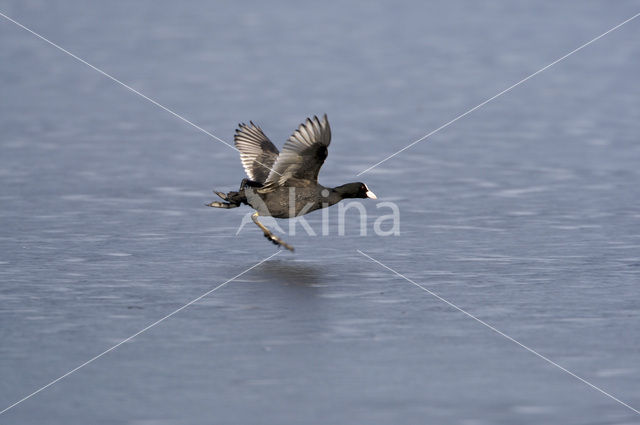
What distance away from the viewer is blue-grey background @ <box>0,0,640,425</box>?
5.85 metres

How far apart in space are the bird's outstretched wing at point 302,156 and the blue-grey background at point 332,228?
606mm

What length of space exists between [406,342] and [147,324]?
1.64 metres

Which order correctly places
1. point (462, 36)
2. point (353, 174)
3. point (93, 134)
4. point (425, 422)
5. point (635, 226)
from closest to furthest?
1. point (425, 422)
2. point (635, 226)
3. point (353, 174)
4. point (93, 134)
5. point (462, 36)

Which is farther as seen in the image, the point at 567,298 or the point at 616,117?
the point at 616,117

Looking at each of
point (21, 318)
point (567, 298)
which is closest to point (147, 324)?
point (21, 318)

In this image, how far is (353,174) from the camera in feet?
38.3

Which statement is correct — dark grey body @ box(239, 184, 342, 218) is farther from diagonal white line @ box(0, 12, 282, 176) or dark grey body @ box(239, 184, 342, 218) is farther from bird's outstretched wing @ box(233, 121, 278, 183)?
bird's outstretched wing @ box(233, 121, 278, 183)

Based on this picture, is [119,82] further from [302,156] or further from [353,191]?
[302,156]

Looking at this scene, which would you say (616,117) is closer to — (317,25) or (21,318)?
(317,25)

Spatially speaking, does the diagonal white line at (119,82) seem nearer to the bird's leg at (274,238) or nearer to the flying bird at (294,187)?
the flying bird at (294,187)

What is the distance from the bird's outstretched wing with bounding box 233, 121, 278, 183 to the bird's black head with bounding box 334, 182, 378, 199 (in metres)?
0.74

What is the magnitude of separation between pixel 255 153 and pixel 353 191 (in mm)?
1176

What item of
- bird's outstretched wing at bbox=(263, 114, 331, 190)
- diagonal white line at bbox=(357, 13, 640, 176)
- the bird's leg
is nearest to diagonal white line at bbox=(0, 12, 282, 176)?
bird's outstretched wing at bbox=(263, 114, 331, 190)

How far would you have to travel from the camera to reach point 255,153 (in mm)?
10188
